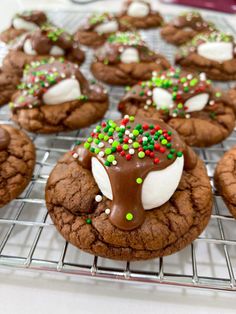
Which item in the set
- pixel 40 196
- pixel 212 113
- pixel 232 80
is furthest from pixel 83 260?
pixel 232 80

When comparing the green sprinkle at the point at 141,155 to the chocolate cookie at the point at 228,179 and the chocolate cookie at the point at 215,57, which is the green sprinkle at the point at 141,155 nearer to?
the chocolate cookie at the point at 228,179

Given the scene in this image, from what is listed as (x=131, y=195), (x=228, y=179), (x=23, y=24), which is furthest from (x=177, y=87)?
(x=23, y=24)

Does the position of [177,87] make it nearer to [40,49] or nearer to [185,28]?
[40,49]

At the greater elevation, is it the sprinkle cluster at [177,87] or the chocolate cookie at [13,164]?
the sprinkle cluster at [177,87]

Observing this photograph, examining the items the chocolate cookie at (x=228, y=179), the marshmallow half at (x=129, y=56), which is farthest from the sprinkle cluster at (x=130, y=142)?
the marshmallow half at (x=129, y=56)

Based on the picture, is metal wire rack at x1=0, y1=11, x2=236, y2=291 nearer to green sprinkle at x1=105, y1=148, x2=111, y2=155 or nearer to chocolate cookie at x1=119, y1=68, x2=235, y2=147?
chocolate cookie at x1=119, y1=68, x2=235, y2=147

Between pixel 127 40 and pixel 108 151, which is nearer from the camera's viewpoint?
pixel 108 151
